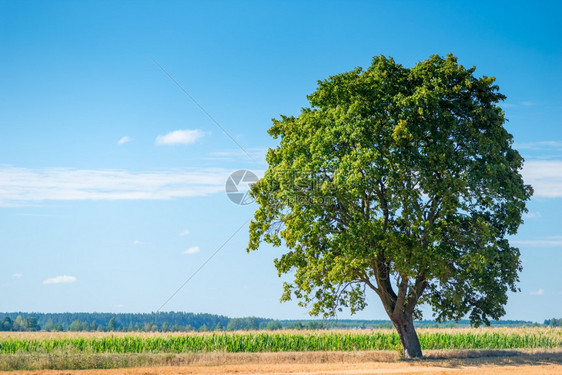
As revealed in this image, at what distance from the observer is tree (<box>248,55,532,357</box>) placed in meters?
26.8

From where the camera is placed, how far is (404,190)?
26.8 meters

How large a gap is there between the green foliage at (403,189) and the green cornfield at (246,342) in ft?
24.9

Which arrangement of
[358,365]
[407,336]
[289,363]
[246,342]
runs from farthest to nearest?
[246,342], [407,336], [289,363], [358,365]

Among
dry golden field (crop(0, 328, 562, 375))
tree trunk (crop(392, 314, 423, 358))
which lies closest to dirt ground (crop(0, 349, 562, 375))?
dry golden field (crop(0, 328, 562, 375))

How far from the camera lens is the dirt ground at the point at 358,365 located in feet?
78.2

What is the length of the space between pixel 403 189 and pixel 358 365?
8.27 m

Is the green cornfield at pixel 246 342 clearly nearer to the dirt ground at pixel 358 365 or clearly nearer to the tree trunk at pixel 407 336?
the dirt ground at pixel 358 365

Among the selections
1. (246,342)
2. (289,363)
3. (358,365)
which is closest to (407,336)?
(358,365)

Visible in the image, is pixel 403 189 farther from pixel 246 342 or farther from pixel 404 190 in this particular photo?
pixel 246 342

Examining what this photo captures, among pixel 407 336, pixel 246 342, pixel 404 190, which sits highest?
pixel 404 190

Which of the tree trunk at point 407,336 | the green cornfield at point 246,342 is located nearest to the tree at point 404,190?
the tree trunk at point 407,336

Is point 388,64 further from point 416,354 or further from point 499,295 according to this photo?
point 416,354

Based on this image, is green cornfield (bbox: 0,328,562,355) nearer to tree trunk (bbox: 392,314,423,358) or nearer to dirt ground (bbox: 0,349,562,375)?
dirt ground (bbox: 0,349,562,375)

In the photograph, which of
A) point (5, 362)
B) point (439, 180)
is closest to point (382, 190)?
point (439, 180)
